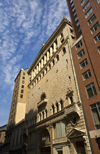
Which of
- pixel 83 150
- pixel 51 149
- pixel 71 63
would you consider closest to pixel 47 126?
pixel 51 149

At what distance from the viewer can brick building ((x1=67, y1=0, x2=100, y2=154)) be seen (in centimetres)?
1756

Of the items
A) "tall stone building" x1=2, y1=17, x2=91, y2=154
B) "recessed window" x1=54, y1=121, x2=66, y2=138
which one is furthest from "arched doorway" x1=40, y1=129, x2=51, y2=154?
"recessed window" x1=54, y1=121, x2=66, y2=138

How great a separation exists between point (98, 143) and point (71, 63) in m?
15.4

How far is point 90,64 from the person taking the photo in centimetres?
2158

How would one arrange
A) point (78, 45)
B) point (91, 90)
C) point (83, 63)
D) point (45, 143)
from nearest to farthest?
point (91, 90) → point (83, 63) → point (78, 45) → point (45, 143)

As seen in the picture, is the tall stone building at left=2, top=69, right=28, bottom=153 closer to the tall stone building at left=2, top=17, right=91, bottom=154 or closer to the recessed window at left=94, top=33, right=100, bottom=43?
the tall stone building at left=2, top=17, right=91, bottom=154

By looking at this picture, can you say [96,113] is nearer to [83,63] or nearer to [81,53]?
[83,63]

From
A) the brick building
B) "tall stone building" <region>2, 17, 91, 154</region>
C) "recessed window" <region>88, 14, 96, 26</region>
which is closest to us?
the brick building

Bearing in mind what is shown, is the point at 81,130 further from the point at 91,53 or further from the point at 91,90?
the point at 91,53

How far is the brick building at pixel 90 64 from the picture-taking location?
17.6 metres

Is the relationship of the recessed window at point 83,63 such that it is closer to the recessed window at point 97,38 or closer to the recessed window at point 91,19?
the recessed window at point 97,38

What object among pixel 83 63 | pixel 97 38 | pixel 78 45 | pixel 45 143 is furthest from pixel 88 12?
pixel 45 143

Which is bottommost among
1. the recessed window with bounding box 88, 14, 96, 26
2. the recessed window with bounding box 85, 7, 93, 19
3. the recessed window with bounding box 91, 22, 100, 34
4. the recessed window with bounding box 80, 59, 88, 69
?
the recessed window with bounding box 80, 59, 88, 69

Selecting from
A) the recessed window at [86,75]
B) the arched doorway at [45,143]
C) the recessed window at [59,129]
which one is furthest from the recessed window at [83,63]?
the arched doorway at [45,143]
